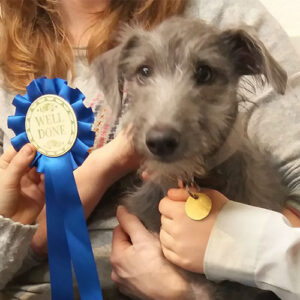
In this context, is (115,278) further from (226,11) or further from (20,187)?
(226,11)

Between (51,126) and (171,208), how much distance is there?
1.25 feet

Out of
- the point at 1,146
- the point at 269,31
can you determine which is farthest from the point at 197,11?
the point at 1,146

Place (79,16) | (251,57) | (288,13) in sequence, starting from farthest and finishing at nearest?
(288,13) → (79,16) → (251,57)

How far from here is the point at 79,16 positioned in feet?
5.64

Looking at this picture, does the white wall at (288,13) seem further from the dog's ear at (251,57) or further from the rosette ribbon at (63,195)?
the rosette ribbon at (63,195)

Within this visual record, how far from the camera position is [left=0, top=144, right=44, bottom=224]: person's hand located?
3.59 feet

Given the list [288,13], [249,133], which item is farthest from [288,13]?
[249,133]

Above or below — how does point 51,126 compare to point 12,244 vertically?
above

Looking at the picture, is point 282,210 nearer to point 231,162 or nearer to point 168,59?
point 231,162

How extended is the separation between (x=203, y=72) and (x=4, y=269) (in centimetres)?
79

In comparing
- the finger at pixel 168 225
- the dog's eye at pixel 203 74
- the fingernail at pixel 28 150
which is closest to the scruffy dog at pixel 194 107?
the dog's eye at pixel 203 74

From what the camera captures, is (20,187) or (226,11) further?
(226,11)

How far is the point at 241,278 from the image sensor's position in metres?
0.99

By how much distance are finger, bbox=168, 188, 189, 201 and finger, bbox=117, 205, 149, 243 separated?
0.64ft
